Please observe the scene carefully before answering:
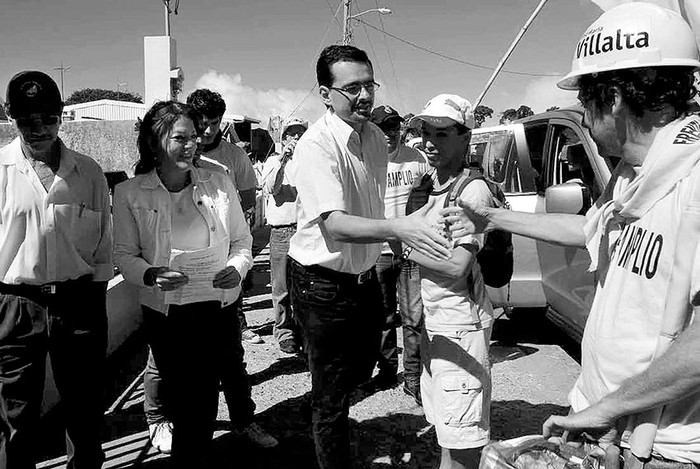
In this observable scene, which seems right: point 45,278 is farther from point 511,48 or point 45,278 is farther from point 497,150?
point 511,48

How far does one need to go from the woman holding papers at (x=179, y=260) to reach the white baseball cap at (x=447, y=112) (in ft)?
3.73

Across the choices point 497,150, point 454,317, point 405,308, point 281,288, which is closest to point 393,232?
point 454,317

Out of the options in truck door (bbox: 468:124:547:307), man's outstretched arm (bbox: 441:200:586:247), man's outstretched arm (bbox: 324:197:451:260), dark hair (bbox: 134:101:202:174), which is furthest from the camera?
truck door (bbox: 468:124:547:307)

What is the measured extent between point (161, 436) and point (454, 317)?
2.19m

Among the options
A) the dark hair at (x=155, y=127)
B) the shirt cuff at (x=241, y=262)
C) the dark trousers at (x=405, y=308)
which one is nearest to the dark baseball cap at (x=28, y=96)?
the dark hair at (x=155, y=127)

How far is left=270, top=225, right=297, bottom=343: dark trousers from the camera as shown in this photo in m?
5.81

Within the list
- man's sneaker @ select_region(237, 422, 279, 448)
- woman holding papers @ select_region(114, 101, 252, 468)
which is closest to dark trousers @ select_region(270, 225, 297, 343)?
man's sneaker @ select_region(237, 422, 279, 448)

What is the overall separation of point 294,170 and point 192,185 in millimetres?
675

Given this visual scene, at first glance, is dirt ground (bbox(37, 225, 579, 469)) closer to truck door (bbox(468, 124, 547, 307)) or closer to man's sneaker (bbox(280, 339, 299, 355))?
man's sneaker (bbox(280, 339, 299, 355))

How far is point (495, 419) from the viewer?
13.9ft

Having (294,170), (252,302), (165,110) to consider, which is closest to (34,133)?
(165,110)

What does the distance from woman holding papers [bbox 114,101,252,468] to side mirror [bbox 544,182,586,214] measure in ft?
7.06

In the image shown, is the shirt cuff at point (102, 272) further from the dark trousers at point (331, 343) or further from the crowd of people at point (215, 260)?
the dark trousers at point (331, 343)

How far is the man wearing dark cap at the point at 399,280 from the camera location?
15.4 ft
